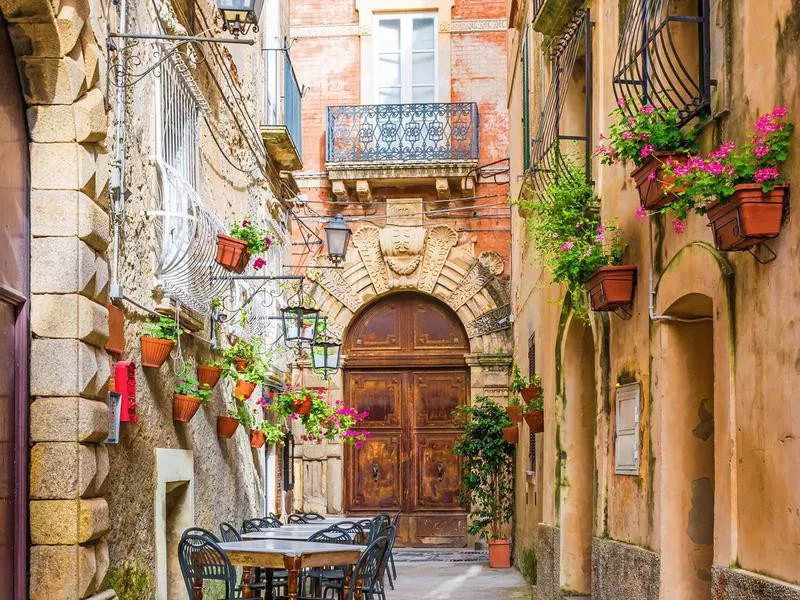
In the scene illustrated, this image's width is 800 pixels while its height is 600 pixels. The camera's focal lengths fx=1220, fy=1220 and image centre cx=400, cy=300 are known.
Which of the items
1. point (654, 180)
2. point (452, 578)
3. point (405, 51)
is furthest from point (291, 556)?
point (405, 51)

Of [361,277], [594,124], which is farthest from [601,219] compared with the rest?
[361,277]

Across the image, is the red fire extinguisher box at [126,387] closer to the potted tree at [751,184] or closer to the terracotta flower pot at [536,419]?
the potted tree at [751,184]

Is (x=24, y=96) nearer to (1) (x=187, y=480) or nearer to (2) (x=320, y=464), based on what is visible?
(1) (x=187, y=480)

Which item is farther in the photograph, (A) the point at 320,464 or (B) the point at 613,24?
(A) the point at 320,464

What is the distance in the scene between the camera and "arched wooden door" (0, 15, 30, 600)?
549cm

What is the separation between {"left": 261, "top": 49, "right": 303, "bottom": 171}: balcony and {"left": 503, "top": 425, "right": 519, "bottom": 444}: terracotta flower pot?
4.23 m

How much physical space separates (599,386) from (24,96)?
4242 millimetres

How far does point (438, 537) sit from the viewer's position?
17797mm

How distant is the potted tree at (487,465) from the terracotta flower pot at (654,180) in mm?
9733

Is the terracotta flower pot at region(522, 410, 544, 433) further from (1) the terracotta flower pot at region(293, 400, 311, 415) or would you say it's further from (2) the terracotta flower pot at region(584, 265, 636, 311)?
(2) the terracotta flower pot at region(584, 265, 636, 311)

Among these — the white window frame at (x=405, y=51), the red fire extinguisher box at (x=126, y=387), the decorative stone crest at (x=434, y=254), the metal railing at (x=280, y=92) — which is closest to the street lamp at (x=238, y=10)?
the red fire extinguisher box at (x=126, y=387)

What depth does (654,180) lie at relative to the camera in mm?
5867

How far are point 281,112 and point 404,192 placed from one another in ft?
10.00

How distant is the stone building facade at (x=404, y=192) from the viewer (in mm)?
17484
